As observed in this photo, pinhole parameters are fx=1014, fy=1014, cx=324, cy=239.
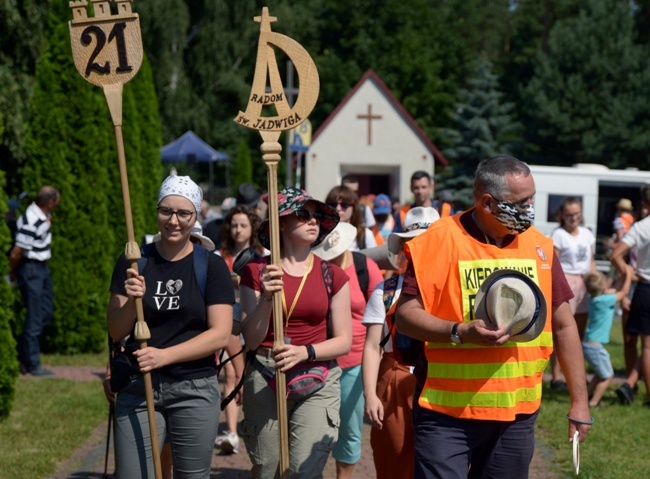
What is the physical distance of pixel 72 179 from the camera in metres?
13.7

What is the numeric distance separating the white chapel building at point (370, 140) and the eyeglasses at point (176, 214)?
39.8m

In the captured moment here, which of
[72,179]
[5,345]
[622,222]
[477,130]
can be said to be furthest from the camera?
[477,130]

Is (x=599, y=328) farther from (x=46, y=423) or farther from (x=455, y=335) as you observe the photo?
(x=455, y=335)

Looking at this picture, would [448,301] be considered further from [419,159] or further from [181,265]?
[419,159]

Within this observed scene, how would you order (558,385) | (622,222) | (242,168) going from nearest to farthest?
1. (558,385)
2. (622,222)
3. (242,168)

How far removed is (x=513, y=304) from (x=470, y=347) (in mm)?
327

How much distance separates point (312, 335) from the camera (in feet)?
17.2

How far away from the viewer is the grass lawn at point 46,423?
300 inches

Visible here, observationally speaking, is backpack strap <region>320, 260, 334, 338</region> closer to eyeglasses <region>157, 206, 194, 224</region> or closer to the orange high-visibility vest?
eyeglasses <region>157, 206, 194, 224</region>

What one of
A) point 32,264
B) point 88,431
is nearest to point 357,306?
point 88,431

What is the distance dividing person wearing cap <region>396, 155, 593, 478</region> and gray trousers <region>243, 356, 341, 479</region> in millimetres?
943

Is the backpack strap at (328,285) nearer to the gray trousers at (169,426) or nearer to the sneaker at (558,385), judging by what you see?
the gray trousers at (169,426)

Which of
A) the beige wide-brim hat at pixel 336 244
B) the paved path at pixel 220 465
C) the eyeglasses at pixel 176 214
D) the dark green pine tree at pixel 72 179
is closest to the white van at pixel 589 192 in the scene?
the dark green pine tree at pixel 72 179

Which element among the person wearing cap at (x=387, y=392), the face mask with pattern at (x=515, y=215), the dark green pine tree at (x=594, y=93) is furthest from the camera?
the dark green pine tree at (x=594, y=93)
